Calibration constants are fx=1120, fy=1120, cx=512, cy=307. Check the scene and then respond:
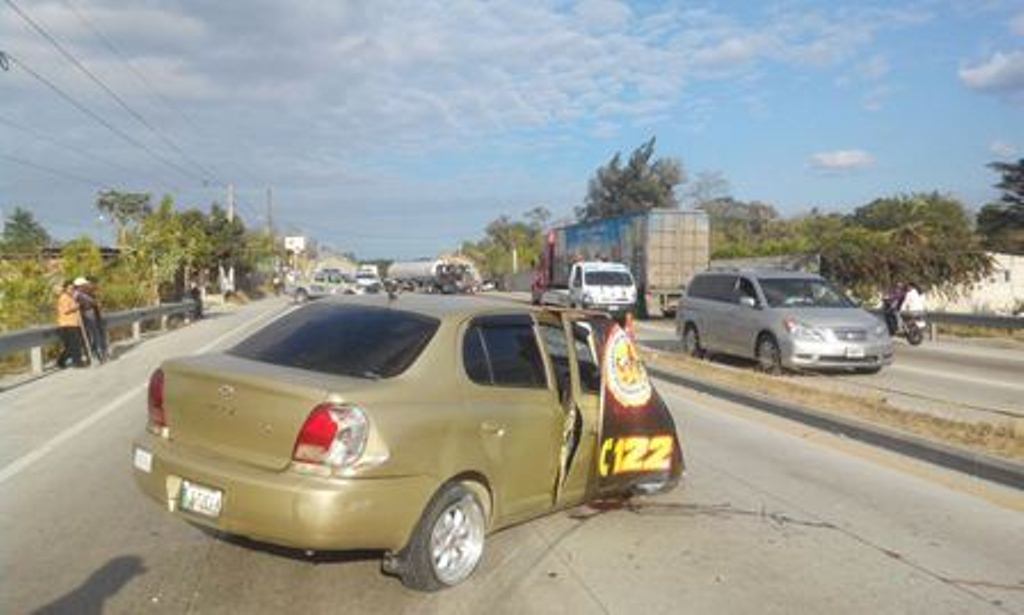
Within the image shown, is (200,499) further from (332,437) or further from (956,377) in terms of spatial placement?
(956,377)

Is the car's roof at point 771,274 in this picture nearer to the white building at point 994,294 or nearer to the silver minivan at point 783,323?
the silver minivan at point 783,323

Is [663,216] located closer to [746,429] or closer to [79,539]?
[746,429]

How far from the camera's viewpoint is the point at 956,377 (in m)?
18.4

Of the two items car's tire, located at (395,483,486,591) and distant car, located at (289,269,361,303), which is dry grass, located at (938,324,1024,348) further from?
distant car, located at (289,269,361,303)

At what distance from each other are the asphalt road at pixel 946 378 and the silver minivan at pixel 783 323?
39cm

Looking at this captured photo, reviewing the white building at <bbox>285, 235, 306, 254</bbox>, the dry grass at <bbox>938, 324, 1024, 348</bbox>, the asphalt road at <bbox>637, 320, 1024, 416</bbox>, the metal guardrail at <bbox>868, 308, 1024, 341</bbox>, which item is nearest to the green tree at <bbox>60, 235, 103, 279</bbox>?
the asphalt road at <bbox>637, 320, 1024, 416</bbox>

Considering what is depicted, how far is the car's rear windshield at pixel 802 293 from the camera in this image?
61.4 ft

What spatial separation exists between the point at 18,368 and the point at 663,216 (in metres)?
24.5

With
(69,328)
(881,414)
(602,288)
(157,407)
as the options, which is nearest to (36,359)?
(69,328)

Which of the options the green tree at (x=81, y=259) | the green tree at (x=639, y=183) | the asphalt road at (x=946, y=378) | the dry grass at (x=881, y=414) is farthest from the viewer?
the green tree at (x=639, y=183)

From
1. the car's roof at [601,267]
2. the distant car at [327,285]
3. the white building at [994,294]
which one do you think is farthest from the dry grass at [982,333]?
the distant car at [327,285]

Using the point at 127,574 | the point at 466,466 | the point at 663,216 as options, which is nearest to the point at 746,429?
the point at 466,466

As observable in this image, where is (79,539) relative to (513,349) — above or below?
below

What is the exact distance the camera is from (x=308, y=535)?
5.32 meters
